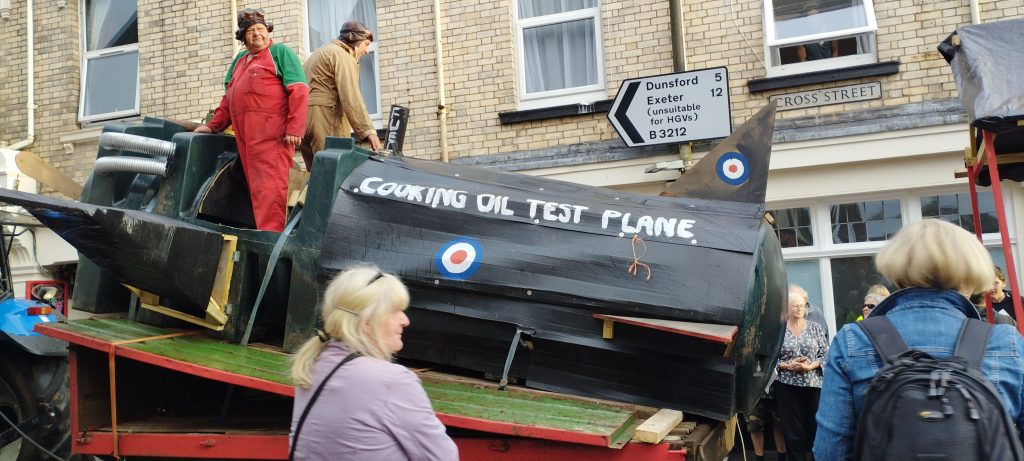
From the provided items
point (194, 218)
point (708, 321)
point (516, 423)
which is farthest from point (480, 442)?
point (194, 218)

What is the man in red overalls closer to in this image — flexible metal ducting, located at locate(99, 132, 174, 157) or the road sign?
flexible metal ducting, located at locate(99, 132, 174, 157)

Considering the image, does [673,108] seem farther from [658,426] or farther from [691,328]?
[658,426]

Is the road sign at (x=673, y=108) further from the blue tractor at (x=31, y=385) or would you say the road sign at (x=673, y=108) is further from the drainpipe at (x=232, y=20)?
the blue tractor at (x=31, y=385)

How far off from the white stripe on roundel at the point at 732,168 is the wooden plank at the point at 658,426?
1.19 metres

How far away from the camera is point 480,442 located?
3.52 m

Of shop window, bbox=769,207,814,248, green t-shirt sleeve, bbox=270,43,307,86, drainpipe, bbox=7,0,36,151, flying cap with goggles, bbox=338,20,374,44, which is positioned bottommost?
shop window, bbox=769,207,814,248

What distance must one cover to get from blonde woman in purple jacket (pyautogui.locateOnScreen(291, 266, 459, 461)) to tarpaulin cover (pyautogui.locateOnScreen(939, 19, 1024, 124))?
4.07m

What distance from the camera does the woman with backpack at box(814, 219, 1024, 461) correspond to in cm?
209

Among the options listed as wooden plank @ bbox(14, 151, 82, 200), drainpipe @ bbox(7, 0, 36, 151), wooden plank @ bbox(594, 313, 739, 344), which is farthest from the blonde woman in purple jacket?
drainpipe @ bbox(7, 0, 36, 151)

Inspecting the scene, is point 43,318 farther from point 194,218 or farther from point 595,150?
point 595,150

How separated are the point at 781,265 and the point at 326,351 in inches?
93.9

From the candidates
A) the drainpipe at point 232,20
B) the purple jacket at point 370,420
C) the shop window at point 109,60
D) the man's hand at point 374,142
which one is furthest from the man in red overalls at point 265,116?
the shop window at point 109,60

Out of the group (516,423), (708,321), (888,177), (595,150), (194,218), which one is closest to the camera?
(516,423)

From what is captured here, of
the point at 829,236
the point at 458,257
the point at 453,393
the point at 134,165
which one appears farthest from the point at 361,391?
the point at 829,236
